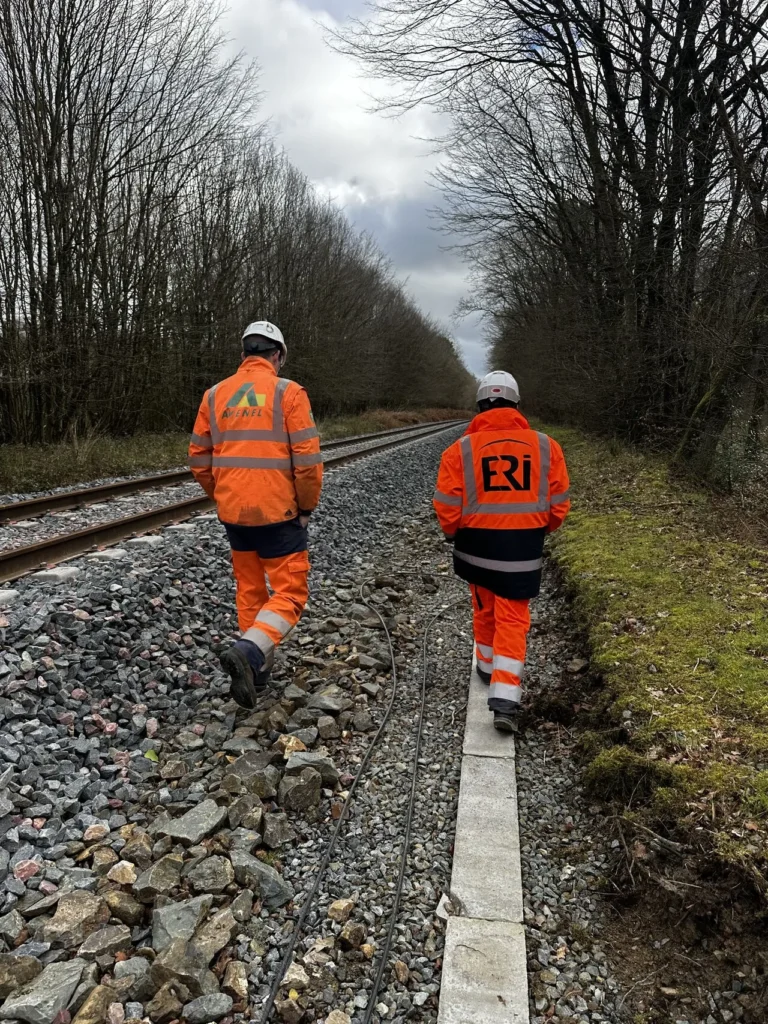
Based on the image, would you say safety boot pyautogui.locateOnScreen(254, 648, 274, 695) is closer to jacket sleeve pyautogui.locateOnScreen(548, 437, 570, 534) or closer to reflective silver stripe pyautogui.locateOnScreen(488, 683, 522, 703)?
reflective silver stripe pyautogui.locateOnScreen(488, 683, 522, 703)

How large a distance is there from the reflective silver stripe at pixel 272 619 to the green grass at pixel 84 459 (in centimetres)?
878

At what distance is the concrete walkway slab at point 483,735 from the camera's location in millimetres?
3713

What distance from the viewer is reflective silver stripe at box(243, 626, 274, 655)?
3.76 metres

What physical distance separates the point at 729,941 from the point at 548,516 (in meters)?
2.34

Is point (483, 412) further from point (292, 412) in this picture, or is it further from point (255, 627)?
point (255, 627)

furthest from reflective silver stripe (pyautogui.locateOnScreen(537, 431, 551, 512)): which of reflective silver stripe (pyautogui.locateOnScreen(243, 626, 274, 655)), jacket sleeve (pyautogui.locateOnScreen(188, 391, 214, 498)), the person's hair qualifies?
jacket sleeve (pyautogui.locateOnScreen(188, 391, 214, 498))

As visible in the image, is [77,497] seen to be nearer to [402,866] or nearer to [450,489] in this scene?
[450,489]

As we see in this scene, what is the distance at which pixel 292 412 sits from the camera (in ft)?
12.7

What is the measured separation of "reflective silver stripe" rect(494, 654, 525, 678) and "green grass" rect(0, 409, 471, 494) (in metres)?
9.79

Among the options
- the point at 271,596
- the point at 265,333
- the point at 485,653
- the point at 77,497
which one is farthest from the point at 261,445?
the point at 77,497

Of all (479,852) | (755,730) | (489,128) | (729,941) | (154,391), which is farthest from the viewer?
(154,391)

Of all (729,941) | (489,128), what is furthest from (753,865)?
(489,128)

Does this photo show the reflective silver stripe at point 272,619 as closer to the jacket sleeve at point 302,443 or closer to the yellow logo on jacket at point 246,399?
the jacket sleeve at point 302,443

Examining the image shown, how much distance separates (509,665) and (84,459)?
37.6ft
